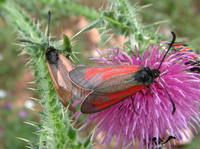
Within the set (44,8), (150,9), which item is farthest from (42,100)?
(150,9)

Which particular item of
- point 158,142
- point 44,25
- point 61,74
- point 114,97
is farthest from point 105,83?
point 44,25

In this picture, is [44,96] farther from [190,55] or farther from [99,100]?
Answer: [190,55]

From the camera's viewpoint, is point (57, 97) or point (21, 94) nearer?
point (57, 97)

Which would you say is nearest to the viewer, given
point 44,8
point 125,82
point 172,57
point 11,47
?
point 125,82

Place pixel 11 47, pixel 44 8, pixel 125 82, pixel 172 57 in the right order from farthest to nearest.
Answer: pixel 11 47, pixel 44 8, pixel 172 57, pixel 125 82

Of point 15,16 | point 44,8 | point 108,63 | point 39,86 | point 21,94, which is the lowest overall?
point 21,94

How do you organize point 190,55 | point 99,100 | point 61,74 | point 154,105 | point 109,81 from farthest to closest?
point 190,55, point 61,74, point 154,105, point 109,81, point 99,100

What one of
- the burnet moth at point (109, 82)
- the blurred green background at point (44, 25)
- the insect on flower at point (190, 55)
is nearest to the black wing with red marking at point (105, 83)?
the burnet moth at point (109, 82)

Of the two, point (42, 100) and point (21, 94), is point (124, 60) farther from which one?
point (21, 94)
